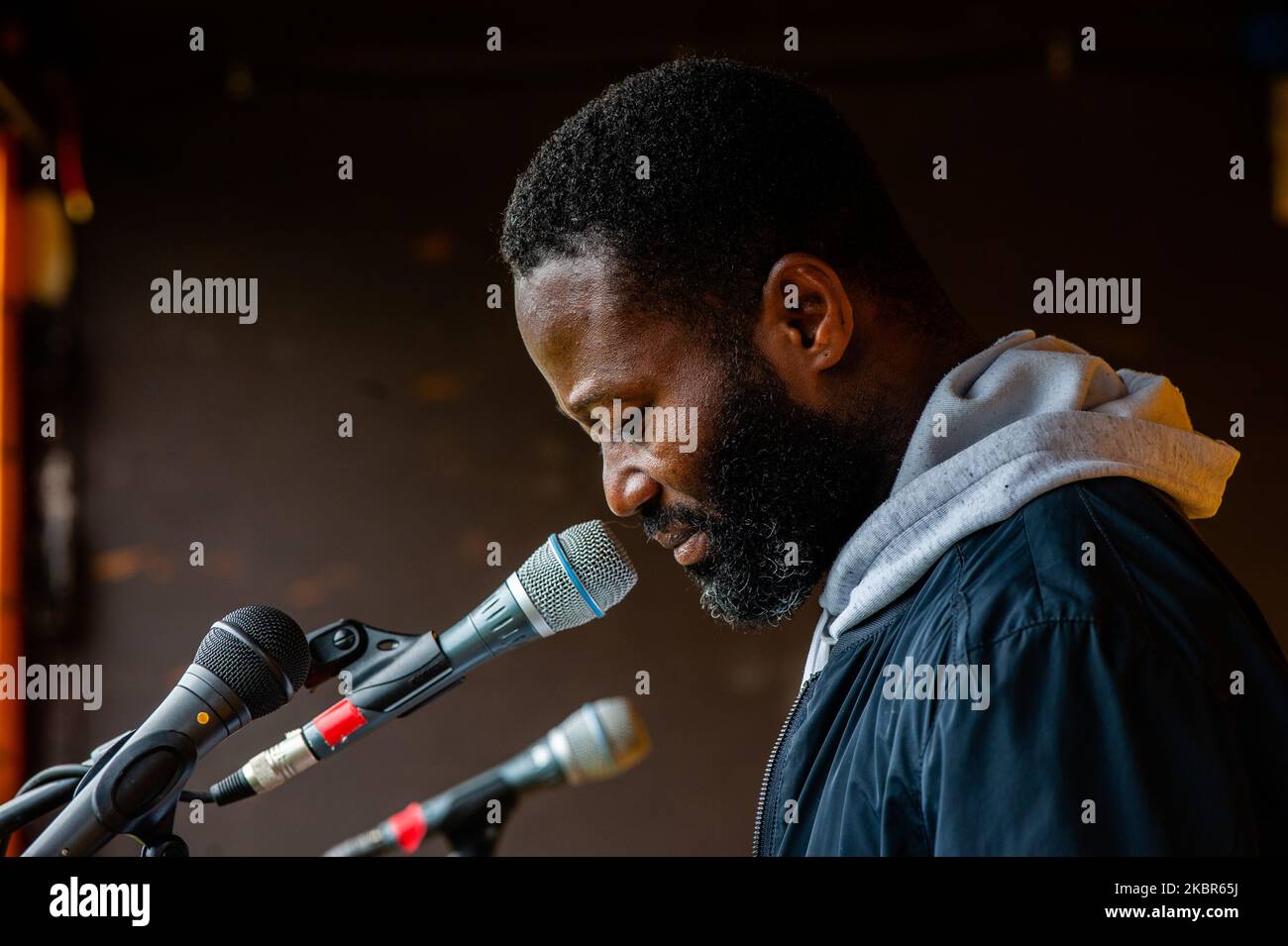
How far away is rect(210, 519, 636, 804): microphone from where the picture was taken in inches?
33.3

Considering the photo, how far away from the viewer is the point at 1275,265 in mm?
2691

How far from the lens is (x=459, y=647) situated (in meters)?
0.88

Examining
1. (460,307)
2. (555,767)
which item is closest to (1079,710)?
(555,767)

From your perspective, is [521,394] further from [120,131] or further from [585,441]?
[120,131]

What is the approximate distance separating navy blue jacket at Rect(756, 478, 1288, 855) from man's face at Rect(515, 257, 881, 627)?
21 centimetres

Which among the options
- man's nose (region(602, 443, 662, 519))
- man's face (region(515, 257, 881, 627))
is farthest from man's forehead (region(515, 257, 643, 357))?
man's nose (region(602, 443, 662, 519))

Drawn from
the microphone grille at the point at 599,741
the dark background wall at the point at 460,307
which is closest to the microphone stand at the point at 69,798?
the microphone grille at the point at 599,741

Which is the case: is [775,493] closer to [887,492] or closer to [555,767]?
[887,492]

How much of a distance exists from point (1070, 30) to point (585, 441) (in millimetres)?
1563

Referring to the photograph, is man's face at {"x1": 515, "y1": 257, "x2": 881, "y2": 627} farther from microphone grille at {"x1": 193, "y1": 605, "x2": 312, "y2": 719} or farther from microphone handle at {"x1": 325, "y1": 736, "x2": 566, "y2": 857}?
microphone handle at {"x1": 325, "y1": 736, "x2": 566, "y2": 857}

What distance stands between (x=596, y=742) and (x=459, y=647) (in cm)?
29

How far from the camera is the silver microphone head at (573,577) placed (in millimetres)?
899
